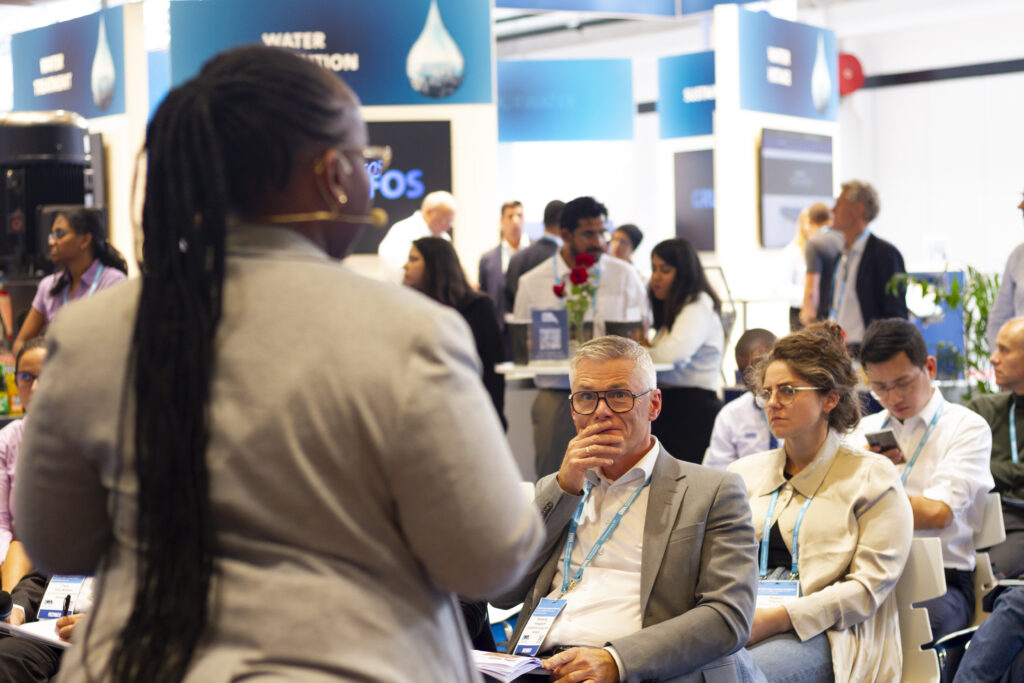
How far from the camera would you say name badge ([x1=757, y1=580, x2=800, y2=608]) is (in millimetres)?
2945

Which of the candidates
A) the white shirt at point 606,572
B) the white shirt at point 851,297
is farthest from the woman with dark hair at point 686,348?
the white shirt at point 606,572

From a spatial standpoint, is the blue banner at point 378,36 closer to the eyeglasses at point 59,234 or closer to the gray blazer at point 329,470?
the eyeglasses at point 59,234

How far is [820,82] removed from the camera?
1173 cm

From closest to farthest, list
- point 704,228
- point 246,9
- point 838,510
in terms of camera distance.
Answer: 1. point 838,510
2. point 246,9
3. point 704,228

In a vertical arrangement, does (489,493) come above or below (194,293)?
below

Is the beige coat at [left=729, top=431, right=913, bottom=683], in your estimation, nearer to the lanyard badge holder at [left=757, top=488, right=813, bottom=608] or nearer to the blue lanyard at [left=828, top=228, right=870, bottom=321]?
the lanyard badge holder at [left=757, top=488, right=813, bottom=608]

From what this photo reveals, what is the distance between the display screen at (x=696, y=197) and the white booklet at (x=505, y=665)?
11.1m

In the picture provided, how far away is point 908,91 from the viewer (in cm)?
1541

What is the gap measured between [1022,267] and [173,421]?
205 inches

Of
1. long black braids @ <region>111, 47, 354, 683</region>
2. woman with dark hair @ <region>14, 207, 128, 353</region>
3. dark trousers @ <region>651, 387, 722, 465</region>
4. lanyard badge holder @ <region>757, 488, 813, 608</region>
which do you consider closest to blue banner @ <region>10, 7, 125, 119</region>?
A: woman with dark hair @ <region>14, 207, 128, 353</region>

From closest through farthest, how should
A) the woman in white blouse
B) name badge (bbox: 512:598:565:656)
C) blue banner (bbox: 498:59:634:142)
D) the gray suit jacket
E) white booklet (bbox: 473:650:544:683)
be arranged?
1. white booklet (bbox: 473:650:544:683)
2. the gray suit jacket
3. name badge (bbox: 512:598:565:656)
4. the woman in white blouse
5. blue banner (bbox: 498:59:634:142)

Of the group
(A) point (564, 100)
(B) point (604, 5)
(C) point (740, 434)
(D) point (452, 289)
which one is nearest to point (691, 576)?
(C) point (740, 434)

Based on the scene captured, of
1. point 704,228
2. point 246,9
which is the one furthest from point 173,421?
point 704,228

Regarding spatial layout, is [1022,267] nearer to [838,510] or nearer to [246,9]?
[838,510]
